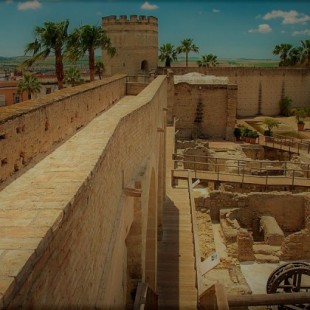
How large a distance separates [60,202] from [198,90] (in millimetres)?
28782

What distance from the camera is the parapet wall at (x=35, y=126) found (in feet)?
15.8

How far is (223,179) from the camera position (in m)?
20.9

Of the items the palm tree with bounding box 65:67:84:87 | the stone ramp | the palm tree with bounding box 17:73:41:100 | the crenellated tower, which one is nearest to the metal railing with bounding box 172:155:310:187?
the stone ramp

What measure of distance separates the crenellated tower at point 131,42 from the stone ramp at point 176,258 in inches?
874

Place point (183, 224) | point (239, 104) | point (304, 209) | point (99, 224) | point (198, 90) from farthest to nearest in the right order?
1. point (239, 104)
2. point (198, 90)
3. point (304, 209)
4. point (183, 224)
5. point (99, 224)

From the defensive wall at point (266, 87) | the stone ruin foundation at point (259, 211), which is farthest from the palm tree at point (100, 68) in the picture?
the stone ruin foundation at point (259, 211)

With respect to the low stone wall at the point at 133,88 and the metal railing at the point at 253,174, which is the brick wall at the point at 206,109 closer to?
the metal railing at the point at 253,174

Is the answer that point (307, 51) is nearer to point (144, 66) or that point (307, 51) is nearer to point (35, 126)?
point (144, 66)

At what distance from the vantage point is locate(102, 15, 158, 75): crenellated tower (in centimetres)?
3794

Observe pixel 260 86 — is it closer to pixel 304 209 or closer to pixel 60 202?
pixel 304 209

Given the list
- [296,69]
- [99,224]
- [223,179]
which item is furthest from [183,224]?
[296,69]

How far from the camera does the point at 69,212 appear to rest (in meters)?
2.81

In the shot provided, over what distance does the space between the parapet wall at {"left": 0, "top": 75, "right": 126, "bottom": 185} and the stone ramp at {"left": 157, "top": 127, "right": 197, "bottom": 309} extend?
5.13m

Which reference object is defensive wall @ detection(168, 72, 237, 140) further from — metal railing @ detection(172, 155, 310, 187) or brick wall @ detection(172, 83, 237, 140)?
metal railing @ detection(172, 155, 310, 187)
